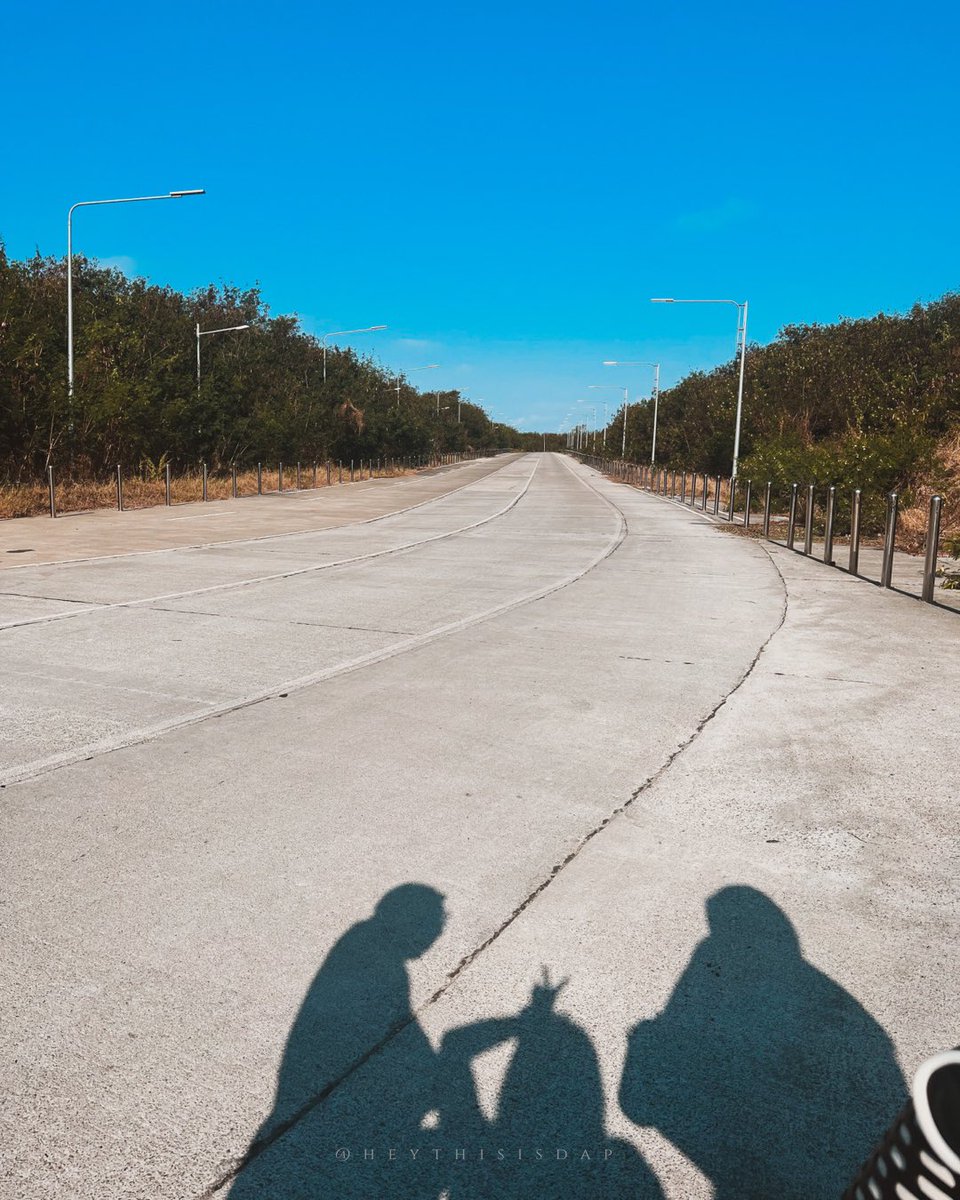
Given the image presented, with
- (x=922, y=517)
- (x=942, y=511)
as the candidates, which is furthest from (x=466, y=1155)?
(x=942, y=511)

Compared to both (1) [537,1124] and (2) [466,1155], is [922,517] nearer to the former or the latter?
(1) [537,1124]

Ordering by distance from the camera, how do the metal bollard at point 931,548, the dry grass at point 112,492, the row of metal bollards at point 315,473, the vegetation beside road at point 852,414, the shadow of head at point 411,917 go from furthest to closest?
the row of metal bollards at point 315,473
the dry grass at point 112,492
the vegetation beside road at point 852,414
the metal bollard at point 931,548
the shadow of head at point 411,917

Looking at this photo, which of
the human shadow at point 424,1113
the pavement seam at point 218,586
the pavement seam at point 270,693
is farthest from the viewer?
the pavement seam at point 218,586

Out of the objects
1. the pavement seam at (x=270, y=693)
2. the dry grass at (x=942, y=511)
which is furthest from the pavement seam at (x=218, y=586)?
the dry grass at (x=942, y=511)

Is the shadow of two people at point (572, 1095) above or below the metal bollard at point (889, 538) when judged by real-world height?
below

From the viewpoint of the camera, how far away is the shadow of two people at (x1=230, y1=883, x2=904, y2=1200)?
2.17 meters

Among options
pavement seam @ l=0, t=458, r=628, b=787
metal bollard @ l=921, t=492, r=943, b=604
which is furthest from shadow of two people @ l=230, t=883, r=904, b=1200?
metal bollard @ l=921, t=492, r=943, b=604

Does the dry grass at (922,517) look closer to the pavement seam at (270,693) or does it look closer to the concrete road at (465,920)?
the pavement seam at (270,693)

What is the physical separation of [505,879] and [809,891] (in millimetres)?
1098

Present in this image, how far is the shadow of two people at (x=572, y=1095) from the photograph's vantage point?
217 centimetres

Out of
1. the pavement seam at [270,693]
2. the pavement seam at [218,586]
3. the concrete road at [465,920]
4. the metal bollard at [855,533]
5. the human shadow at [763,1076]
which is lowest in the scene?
the pavement seam at [218,586]

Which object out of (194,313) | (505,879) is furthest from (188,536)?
(194,313)

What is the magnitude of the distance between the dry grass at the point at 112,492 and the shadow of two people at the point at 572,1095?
75.8ft

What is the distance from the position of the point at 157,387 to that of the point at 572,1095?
33509 millimetres
